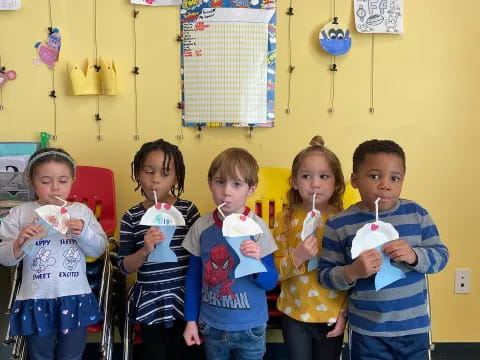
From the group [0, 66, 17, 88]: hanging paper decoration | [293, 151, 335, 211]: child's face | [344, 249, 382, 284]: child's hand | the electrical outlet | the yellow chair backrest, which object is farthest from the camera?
the electrical outlet

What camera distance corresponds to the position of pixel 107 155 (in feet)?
7.08

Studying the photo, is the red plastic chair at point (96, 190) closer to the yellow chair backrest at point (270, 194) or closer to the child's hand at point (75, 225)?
the child's hand at point (75, 225)

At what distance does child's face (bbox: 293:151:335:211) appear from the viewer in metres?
1.56

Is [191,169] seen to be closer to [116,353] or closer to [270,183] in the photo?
[270,183]

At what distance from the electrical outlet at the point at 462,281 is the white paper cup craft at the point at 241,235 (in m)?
1.25

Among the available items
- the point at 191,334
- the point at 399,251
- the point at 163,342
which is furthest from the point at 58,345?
the point at 399,251

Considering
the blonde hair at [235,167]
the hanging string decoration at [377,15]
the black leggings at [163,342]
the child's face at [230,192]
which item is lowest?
the black leggings at [163,342]

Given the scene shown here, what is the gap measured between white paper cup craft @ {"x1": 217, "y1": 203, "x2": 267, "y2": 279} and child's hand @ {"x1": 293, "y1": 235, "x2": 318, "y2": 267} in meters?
0.12

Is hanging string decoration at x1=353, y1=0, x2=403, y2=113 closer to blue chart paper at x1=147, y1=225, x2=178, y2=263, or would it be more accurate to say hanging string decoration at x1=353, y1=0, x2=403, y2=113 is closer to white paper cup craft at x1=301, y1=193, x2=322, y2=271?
white paper cup craft at x1=301, y1=193, x2=322, y2=271

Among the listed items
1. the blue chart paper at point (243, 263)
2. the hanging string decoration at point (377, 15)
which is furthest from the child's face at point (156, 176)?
the hanging string decoration at point (377, 15)

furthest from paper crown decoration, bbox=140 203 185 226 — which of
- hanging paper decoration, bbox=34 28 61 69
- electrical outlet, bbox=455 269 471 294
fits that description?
electrical outlet, bbox=455 269 471 294

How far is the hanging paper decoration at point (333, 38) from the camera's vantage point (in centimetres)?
209

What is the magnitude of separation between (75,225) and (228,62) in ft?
3.27

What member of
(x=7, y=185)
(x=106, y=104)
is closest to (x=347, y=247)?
(x=106, y=104)
